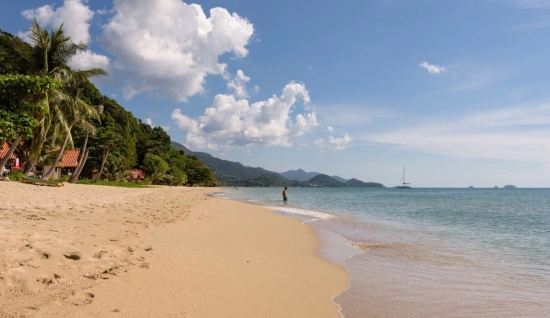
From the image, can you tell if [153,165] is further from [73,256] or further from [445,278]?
[445,278]

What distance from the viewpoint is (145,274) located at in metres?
4.78

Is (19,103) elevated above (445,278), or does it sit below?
above

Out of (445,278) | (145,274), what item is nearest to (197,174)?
(445,278)

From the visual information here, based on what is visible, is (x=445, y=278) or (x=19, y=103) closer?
(x=445, y=278)

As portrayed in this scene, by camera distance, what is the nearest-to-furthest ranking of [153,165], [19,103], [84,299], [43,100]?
[84,299], [19,103], [43,100], [153,165]

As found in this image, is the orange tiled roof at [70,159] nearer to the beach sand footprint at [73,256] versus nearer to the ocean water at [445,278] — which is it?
the ocean water at [445,278]

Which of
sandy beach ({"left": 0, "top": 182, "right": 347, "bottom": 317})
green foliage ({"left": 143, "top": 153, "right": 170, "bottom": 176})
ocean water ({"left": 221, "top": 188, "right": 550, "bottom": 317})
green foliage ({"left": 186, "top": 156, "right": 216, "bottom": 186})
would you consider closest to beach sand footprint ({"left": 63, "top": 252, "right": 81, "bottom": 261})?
sandy beach ({"left": 0, "top": 182, "right": 347, "bottom": 317})

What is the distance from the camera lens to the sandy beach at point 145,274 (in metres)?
3.65

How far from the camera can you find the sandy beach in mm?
3652

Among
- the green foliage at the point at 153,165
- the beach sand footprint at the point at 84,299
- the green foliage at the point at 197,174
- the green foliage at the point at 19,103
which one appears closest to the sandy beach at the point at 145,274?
the beach sand footprint at the point at 84,299

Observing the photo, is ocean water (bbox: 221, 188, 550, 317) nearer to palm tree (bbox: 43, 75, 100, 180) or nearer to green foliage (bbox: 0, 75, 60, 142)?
green foliage (bbox: 0, 75, 60, 142)

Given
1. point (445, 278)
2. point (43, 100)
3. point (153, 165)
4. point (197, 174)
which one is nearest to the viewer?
point (445, 278)

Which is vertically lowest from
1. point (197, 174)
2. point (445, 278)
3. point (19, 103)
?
point (445, 278)

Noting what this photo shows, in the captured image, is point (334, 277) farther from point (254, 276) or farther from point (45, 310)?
point (45, 310)
